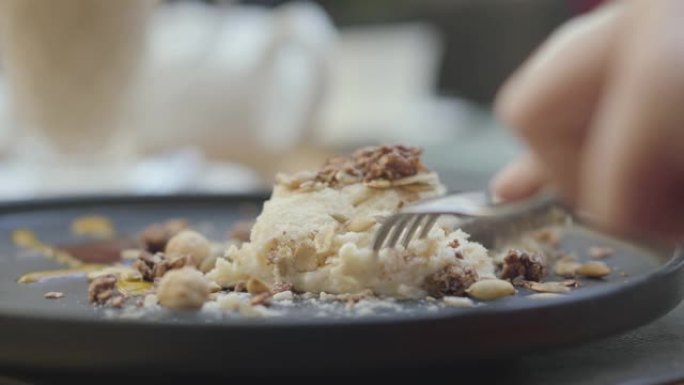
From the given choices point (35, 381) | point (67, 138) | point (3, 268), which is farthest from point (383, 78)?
point (35, 381)

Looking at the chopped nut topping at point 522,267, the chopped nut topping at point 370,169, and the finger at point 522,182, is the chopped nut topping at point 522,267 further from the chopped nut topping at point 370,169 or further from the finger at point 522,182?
the finger at point 522,182

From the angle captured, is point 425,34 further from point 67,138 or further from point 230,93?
point 67,138

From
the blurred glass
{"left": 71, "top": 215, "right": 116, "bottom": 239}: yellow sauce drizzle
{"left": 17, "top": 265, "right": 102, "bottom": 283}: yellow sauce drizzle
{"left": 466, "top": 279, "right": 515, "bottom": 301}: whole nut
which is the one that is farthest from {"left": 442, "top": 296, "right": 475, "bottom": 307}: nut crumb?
the blurred glass

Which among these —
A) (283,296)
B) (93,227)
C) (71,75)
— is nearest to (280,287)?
(283,296)

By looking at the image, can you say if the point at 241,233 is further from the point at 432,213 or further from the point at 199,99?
the point at 199,99

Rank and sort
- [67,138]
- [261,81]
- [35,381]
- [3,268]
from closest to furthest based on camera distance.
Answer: [35,381] → [3,268] → [67,138] → [261,81]

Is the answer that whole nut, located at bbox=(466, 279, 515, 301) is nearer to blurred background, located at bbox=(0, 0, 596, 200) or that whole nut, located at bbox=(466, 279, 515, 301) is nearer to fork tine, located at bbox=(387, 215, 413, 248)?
fork tine, located at bbox=(387, 215, 413, 248)
